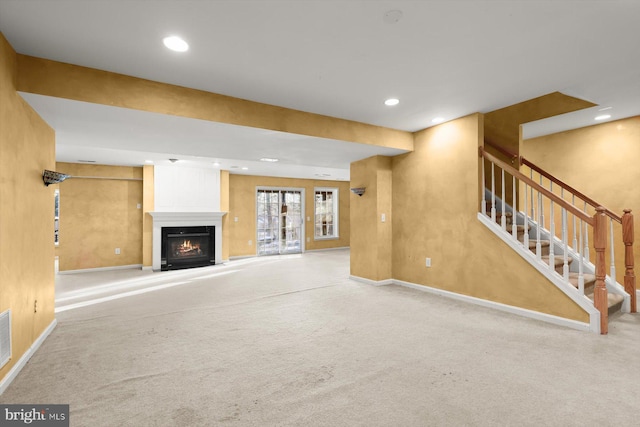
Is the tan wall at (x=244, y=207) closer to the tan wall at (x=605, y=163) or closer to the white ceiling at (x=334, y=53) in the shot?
the white ceiling at (x=334, y=53)

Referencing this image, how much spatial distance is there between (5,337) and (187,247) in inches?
206

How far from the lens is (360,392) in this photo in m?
2.07

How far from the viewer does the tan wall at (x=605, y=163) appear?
13.7 ft

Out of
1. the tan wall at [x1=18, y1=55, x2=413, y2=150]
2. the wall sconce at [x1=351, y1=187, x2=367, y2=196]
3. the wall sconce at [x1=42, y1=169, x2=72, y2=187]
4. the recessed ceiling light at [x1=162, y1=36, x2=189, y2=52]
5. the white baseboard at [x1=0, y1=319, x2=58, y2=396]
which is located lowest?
the white baseboard at [x1=0, y1=319, x2=58, y2=396]

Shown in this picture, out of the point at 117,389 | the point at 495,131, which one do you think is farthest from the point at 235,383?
the point at 495,131

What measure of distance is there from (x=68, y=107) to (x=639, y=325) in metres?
6.02

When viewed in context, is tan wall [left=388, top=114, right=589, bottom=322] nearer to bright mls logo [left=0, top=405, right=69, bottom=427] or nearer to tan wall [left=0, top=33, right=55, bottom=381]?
bright mls logo [left=0, top=405, right=69, bottom=427]

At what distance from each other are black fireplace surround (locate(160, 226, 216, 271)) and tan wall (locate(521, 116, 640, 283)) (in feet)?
23.1

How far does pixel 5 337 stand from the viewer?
2199mm

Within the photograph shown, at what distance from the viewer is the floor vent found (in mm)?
2143

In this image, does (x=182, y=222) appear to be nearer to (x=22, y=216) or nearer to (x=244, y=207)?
(x=244, y=207)

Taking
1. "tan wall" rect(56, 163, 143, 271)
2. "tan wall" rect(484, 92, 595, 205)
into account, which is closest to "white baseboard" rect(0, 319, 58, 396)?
"tan wall" rect(56, 163, 143, 271)

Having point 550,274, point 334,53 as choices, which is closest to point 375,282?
point 550,274

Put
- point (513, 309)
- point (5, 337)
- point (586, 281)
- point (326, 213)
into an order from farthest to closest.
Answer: point (326, 213) → point (513, 309) → point (586, 281) → point (5, 337)
